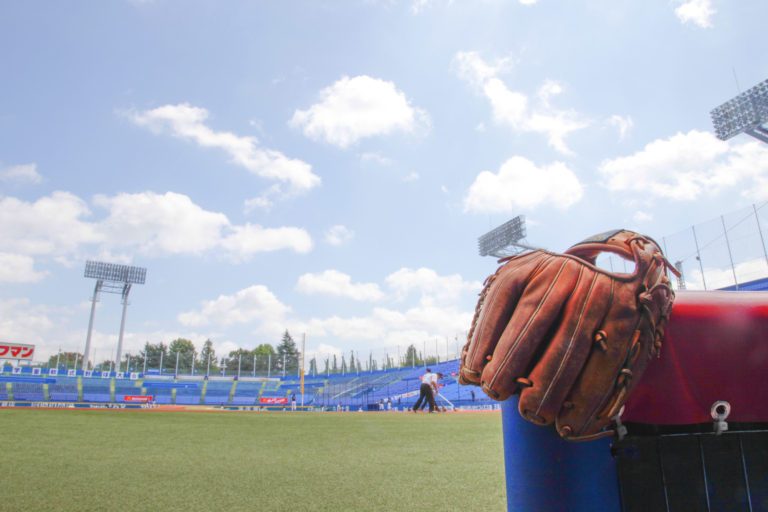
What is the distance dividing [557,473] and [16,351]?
42.4 metres

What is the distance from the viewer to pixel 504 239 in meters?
38.5

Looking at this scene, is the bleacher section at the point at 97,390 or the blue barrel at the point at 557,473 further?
the bleacher section at the point at 97,390

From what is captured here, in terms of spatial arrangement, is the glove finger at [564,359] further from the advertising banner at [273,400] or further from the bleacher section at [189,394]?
the bleacher section at [189,394]

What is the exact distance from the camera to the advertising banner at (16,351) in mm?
32469

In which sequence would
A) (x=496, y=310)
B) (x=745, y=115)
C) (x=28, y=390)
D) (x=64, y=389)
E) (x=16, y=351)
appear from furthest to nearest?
(x=16, y=351) < (x=64, y=389) < (x=28, y=390) < (x=745, y=115) < (x=496, y=310)

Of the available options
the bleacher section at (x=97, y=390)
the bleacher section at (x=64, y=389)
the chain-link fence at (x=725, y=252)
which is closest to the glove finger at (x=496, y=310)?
the chain-link fence at (x=725, y=252)

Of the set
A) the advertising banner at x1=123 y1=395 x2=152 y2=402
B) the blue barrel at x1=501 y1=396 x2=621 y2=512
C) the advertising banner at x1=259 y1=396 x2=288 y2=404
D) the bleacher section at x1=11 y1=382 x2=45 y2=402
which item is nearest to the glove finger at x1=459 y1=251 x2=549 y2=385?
the blue barrel at x1=501 y1=396 x2=621 y2=512

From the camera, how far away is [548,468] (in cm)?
115

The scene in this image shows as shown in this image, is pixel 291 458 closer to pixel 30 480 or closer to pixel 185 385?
pixel 30 480

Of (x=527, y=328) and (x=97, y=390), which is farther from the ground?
(x=527, y=328)

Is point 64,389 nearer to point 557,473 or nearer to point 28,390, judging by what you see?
point 28,390

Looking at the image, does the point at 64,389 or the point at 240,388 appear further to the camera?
the point at 240,388

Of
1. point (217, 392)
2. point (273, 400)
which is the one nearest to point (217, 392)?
point (217, 392)

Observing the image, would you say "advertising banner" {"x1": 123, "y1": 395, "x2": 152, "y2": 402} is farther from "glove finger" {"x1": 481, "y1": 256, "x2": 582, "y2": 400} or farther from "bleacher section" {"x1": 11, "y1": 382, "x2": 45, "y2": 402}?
"glove finger" {"x1": 481, "y1": 256, "x2": 582, "y2": 400}
